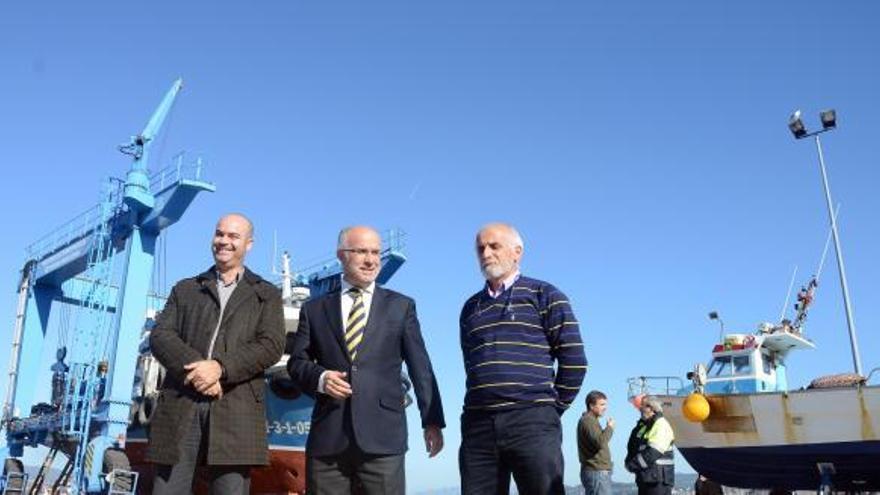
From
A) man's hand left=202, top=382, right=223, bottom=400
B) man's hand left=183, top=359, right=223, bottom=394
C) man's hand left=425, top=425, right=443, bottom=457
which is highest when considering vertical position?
man's hand left=183, top=359, right=223, bottom=394

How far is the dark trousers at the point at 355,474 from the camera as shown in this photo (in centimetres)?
372

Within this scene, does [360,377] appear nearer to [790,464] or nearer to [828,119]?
[790,464]

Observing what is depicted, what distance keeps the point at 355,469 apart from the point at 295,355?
0.70 metres

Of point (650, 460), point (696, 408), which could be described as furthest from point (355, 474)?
point (696, 408)

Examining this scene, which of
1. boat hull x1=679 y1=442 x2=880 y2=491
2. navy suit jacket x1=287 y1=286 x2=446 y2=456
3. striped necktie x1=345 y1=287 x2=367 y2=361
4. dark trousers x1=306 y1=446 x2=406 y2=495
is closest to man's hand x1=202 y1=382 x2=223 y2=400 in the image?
navy suit jacket x1=287 y1=286 x2=446 y2=456

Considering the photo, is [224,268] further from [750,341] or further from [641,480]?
[750,341]

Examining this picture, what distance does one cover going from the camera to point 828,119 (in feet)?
54.4

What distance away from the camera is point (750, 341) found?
55.6 feet

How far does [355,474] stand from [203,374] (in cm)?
88

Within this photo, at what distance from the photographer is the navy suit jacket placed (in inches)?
148

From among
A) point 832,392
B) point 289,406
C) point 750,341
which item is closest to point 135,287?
point 289,406

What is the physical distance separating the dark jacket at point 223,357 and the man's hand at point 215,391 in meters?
0.02

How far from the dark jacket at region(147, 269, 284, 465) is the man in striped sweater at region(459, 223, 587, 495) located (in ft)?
3.53

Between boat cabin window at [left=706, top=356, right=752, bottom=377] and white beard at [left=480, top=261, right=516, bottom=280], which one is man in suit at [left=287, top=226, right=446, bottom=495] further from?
boat cabin window at [left=706, top=356, right=752, bottom=377]
